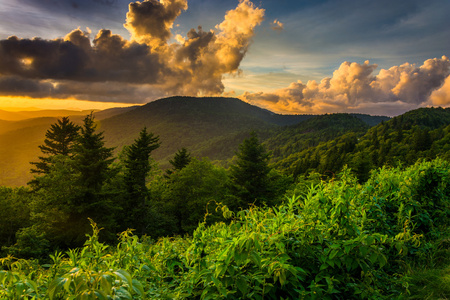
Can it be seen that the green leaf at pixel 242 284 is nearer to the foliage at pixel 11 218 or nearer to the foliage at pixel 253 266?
the foliage at pixel 253 266

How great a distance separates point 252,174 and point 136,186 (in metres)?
15.8

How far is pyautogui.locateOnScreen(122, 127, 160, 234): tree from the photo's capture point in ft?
96.0

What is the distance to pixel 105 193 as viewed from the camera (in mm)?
24047

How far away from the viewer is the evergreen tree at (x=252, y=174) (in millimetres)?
33625

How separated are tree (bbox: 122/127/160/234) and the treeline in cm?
11

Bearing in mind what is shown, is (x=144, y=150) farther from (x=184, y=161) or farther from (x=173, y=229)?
(x=184, y=161)

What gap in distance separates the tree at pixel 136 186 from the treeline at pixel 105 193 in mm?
115

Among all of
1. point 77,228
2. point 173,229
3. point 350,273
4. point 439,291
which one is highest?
point 350,273

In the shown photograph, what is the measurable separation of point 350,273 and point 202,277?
1.63 meters

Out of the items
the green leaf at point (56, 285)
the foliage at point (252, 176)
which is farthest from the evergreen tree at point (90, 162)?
the green leaf at point (56, 285)

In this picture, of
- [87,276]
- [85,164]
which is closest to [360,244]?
[87,276]

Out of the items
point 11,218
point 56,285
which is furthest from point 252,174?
point 56,285

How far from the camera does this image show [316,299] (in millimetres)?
2145

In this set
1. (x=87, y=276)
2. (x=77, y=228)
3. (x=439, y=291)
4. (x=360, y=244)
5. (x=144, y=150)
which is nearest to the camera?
(x=87, y=276)
